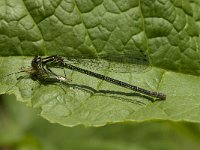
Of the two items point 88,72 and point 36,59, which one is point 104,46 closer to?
point 88,72

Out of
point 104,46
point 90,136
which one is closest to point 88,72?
point 104,46

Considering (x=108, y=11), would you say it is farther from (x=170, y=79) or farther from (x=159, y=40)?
(x=170, y=79)

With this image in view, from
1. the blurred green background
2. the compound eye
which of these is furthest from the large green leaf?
the blurred green background

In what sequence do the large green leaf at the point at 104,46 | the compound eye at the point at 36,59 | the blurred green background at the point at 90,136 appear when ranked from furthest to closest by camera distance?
the blurred green background at the point at 90,136, the compound eye at the point at 36,59, the large green leaf at the point at 104,46

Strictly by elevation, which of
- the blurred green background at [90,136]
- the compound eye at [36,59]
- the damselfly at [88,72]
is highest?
the compound eye at [36,59]

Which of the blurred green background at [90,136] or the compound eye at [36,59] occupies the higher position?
the compound eye at [36,59]

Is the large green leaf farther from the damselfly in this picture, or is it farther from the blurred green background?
the blurred green background

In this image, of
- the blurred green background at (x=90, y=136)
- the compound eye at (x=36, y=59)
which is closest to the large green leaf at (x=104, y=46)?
the compound eye at (x=36, y=59)

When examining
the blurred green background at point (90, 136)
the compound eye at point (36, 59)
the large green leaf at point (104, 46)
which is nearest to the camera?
the large green leaf at point (104, 46)

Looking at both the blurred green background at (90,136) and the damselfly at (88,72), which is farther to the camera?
the blurred green background at (90,136)

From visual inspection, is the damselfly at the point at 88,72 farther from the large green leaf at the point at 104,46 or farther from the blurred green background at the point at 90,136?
the blurred green background at the point at 90,136
